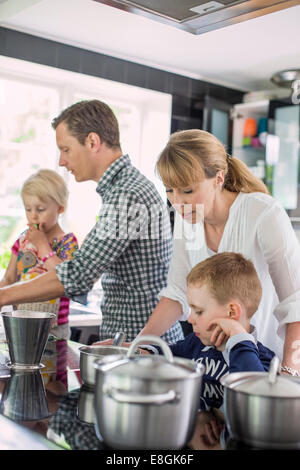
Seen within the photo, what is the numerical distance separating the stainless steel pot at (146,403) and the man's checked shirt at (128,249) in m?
0.84

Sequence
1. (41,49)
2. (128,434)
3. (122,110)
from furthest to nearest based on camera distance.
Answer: (122,110) < (41,49) < (128,434)

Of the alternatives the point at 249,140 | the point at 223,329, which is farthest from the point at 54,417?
the point at 249,140

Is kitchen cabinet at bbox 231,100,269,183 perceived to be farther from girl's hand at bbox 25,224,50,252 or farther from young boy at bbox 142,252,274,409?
young boy at bbox 142,252,274,409

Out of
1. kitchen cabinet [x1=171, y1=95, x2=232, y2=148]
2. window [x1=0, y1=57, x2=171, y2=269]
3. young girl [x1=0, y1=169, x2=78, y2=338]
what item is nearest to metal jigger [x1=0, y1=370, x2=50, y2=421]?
young girl [x1=0, y1=169, x2=78, y2=338]

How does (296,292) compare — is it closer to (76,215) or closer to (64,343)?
(64,343)

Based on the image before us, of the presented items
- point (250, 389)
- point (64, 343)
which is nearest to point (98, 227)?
point (64, 343)

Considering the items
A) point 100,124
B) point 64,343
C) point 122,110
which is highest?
point 122,110

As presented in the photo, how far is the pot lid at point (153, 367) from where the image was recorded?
657mm

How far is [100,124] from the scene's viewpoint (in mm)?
1748

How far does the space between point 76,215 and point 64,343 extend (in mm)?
1942

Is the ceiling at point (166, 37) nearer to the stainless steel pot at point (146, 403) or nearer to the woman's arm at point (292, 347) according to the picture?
the woman's arm at point (292, 347)

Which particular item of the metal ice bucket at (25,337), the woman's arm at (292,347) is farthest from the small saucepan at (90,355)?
the woman's arm at (292,347)

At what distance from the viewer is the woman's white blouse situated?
4.24 feet

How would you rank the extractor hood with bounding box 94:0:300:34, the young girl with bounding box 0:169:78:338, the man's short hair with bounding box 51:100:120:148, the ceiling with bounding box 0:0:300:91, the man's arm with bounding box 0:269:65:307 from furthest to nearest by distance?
the ceiling with bounding box 0:0:300:91, the young girl with bounding box 0:169:78:338, the man's short hair with bounding box 51:100:120:148, the man's arm with bounding box 0:269:65:307, the extractor hood with bounding box 94:0:300:34
